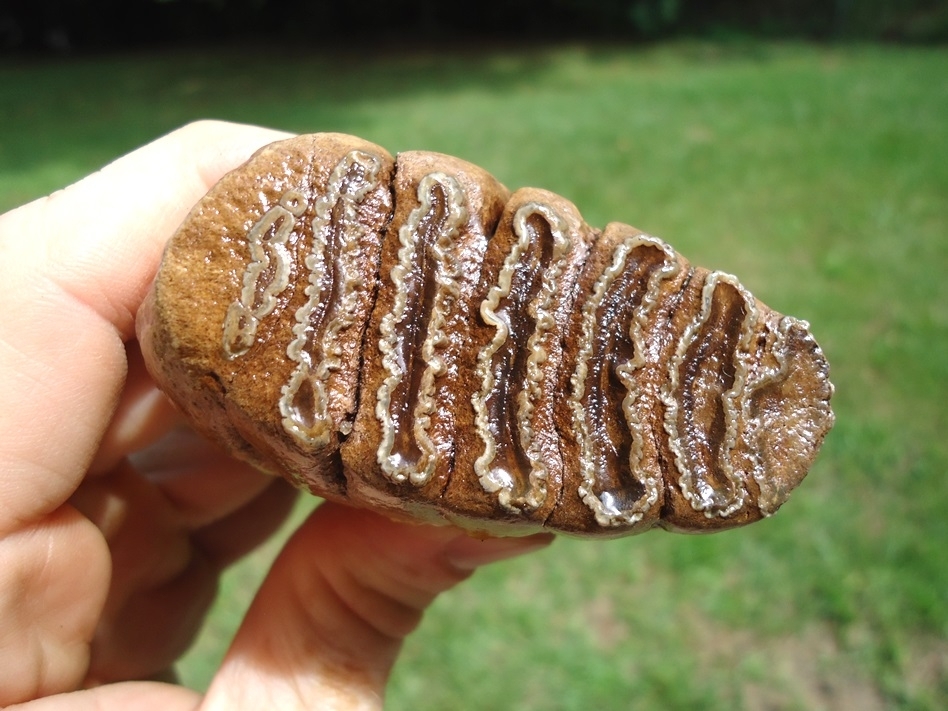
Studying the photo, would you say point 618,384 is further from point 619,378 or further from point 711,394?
point 711,394

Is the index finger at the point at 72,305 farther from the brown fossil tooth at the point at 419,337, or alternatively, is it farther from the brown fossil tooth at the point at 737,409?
the brown fossil tooth at the point at 737,409

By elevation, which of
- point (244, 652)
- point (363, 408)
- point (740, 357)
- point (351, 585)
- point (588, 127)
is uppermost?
point (740, 357)

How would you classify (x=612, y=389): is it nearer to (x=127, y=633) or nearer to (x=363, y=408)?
(x=363, y=408)

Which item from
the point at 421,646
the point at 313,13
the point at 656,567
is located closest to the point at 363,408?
the point at 421,646

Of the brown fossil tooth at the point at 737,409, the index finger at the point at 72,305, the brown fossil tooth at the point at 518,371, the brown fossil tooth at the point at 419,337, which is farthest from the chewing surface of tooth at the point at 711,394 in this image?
the index finger at the point at 72,305

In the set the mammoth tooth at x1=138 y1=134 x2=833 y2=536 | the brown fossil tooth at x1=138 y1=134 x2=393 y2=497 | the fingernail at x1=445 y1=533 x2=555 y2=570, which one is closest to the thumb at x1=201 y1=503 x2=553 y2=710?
the fingernail at x1=445 y1=533 x2=555 y2=570

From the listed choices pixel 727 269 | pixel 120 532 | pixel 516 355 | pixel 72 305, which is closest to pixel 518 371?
pixel 516 355
